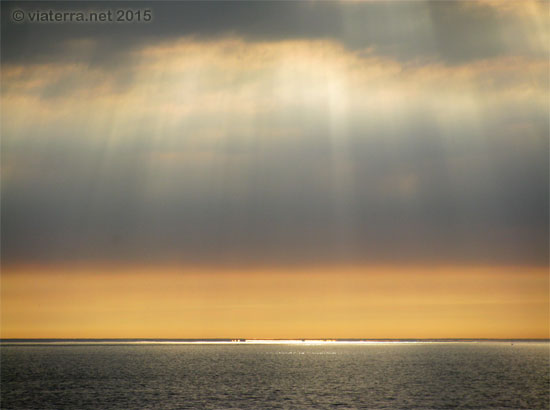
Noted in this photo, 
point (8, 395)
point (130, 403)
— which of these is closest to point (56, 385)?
Answer: point (8, 395)

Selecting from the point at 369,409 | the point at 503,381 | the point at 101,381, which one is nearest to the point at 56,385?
the point at 101,381

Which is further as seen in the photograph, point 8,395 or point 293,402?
point 8,395

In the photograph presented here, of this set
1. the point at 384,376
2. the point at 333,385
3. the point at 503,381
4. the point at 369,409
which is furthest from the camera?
the point at 384,376

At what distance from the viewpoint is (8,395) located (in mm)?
122688

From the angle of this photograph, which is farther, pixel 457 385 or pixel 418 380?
pixel 418 380

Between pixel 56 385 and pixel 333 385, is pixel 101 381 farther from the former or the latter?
pixel 333 385

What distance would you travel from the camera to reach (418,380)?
157 metres

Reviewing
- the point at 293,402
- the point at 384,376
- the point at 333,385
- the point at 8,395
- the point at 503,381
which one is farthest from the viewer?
the point at 384,376

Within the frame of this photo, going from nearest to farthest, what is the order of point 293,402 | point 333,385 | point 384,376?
point 293,402 < point 333,385 < point 384,376

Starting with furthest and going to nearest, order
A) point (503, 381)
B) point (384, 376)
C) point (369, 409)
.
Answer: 1. point (384, 376)
2. point (503, 381)
3. point (369, 409)

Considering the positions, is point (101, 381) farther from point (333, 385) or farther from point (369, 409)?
point (369, 409)

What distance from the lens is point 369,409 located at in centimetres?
10044

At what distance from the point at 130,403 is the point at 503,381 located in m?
86.8

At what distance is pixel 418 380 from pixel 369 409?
197ft
